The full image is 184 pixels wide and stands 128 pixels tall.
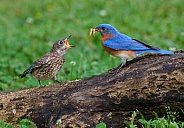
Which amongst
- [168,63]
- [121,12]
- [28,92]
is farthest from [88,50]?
[168,63]

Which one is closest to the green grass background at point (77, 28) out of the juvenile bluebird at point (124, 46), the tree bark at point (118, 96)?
the juvenile bluebird at point (124, 46)

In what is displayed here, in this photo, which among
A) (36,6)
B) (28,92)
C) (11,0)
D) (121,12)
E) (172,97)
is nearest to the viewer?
(172,97)

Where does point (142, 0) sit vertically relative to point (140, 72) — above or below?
above

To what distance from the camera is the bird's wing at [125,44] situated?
6.36 metres

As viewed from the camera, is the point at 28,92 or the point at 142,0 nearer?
the point at 28,92

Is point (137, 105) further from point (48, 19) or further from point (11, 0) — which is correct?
point (11, 0)

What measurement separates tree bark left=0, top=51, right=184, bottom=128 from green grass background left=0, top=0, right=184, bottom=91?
180 centimetres

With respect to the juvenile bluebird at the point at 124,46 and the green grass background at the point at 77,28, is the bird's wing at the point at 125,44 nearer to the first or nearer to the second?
the juvenile bluebird at the point at 124,46

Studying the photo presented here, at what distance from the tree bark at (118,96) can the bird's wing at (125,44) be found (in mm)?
138

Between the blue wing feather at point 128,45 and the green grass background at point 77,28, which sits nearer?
the blue wing feather at point 128,45

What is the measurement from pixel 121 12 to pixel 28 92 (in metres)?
5.85

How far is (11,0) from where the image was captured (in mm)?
14000

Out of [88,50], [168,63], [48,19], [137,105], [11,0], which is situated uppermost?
[11,0]

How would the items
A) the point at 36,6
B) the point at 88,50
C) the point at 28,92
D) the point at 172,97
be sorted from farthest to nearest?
the point at 36,6
the point at 88,50
the point at 28,92
the point at 172,97
